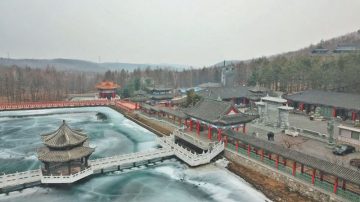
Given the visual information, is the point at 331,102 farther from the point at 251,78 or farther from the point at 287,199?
the point at 251,78

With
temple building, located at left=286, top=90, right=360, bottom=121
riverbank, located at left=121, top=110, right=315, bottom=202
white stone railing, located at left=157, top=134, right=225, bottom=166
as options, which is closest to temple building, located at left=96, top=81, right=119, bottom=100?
temple building, located at left=286, top=90, right=360, bottom=121

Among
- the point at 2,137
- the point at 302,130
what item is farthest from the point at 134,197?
the point at 2,137

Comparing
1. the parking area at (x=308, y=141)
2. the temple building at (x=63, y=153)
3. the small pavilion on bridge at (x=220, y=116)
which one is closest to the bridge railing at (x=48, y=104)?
the small pavilion on bridge at (x=220, y=116)

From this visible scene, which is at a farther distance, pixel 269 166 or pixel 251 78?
pixel 251 78

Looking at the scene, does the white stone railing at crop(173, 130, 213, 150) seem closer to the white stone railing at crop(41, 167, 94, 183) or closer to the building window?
the white stone railing at crop(41, 167, 94, 183)

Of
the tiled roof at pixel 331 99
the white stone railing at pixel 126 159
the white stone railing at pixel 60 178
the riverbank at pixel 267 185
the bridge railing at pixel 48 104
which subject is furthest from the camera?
the bridge railing at pixel 48 104

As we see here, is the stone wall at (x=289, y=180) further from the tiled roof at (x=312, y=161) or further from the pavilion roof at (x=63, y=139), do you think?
the pavilion roof at (x=63, y=139)

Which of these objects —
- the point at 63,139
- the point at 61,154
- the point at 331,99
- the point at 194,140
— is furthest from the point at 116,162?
the point at 331,99
